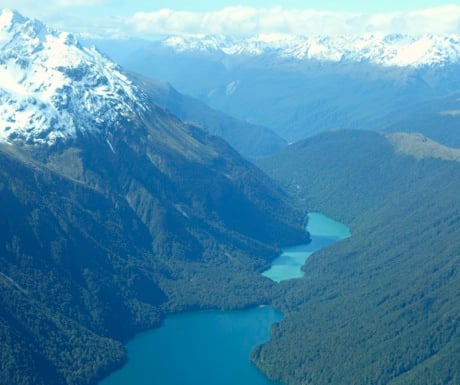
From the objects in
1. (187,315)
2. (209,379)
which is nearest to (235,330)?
(187,315)

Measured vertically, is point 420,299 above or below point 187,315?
above

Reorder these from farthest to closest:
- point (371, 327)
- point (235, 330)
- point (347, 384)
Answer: point (235, 330) → point (371, 327) → point (347, 384)

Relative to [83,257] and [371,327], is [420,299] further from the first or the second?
[83,257]

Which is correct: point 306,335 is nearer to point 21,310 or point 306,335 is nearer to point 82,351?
point 82,351

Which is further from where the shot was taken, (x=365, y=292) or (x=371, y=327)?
(x=365, y=292)

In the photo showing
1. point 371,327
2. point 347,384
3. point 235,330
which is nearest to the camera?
point 347,384

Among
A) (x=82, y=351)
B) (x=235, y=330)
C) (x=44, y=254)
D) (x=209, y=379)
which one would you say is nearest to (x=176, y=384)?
(x=209, y=379)
